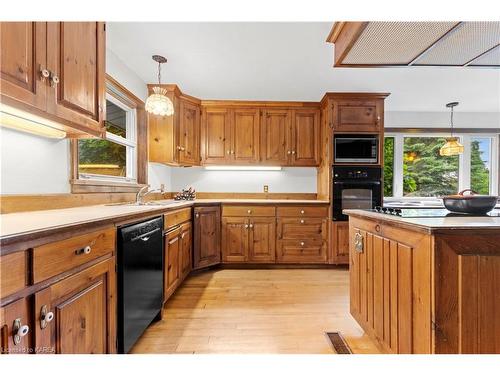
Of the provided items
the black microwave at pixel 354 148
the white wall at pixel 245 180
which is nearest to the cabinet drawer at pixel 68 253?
the white wall at pixel 245 180

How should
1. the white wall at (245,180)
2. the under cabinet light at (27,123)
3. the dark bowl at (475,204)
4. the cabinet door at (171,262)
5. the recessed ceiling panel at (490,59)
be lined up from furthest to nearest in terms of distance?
1. the white wall at (245,180)
2. the cabinet door at (171,262)
3. the recessed ceiling panel at (490,59)
4. the dark bowl at (475,204)
5. the under cabinet light at (27,123)

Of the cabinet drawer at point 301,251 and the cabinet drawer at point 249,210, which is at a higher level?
the cabinet drawer at point 249,210

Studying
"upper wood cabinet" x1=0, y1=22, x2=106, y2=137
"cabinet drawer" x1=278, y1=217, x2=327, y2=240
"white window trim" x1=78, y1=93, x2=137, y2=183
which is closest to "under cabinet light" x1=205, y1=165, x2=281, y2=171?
"cabinet drawer" x1=278, y1=217, x2=327, y2=240

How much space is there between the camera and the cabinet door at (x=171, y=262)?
80.5 inches

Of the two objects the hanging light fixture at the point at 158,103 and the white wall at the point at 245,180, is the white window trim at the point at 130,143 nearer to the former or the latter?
the hanging light fixture at the point at 158,103

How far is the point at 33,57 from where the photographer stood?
3.42 ft

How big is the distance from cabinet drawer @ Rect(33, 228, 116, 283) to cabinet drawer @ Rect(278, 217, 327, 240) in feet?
7.54

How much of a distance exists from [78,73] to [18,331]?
4.05ft

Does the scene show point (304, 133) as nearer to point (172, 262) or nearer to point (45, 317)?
point (172, 262)

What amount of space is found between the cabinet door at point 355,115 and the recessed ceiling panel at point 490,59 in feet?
4.96

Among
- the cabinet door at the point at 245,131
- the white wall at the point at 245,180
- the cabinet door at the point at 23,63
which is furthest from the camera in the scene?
the white wall at the point at 245,180

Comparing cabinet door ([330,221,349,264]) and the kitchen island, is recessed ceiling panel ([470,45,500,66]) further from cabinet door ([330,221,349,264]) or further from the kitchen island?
cabinet door ([330,221,349,264])

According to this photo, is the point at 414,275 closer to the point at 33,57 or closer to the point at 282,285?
the point at 282,285

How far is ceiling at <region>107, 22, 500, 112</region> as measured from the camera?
76.5 inches
